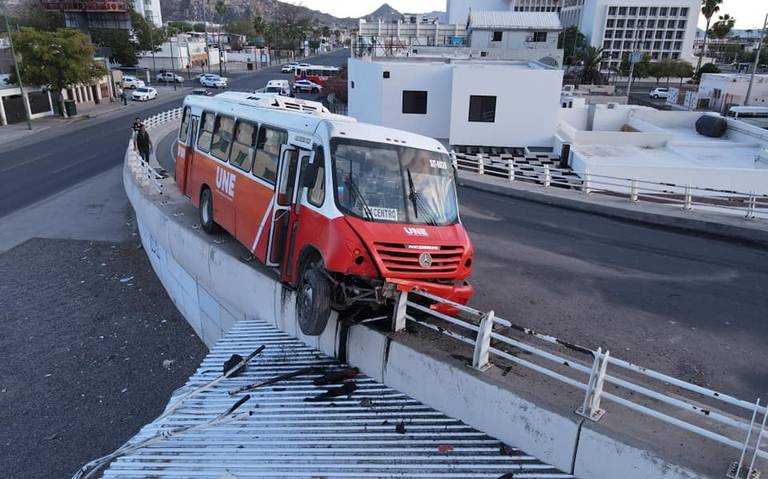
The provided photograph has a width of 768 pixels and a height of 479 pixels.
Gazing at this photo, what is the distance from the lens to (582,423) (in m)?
5.66

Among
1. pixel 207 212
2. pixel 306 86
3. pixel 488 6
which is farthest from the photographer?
pixel 488 6

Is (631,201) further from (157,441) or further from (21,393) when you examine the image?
(21,393)

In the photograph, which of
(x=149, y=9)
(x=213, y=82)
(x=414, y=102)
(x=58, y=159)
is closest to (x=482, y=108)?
(x=414, y=102)

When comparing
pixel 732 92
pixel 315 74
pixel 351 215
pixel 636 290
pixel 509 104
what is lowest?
pixel 636 290

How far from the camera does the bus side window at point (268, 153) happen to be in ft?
31.3

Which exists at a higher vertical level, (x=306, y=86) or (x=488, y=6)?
(x=488, y=6)

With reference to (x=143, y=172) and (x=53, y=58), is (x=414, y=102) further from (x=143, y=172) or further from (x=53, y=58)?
(x=53, y=58)

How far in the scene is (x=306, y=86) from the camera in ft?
192

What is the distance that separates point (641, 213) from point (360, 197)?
1106 centimetres

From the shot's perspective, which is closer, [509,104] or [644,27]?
[509,104]

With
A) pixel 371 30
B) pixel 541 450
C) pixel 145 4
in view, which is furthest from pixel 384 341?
pixel 145 4

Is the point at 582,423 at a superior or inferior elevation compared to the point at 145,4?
inferior

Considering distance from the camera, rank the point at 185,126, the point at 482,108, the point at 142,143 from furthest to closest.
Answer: the point at 482,108, the point at 142,143, the point at 185,126

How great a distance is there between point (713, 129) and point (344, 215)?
119ft
